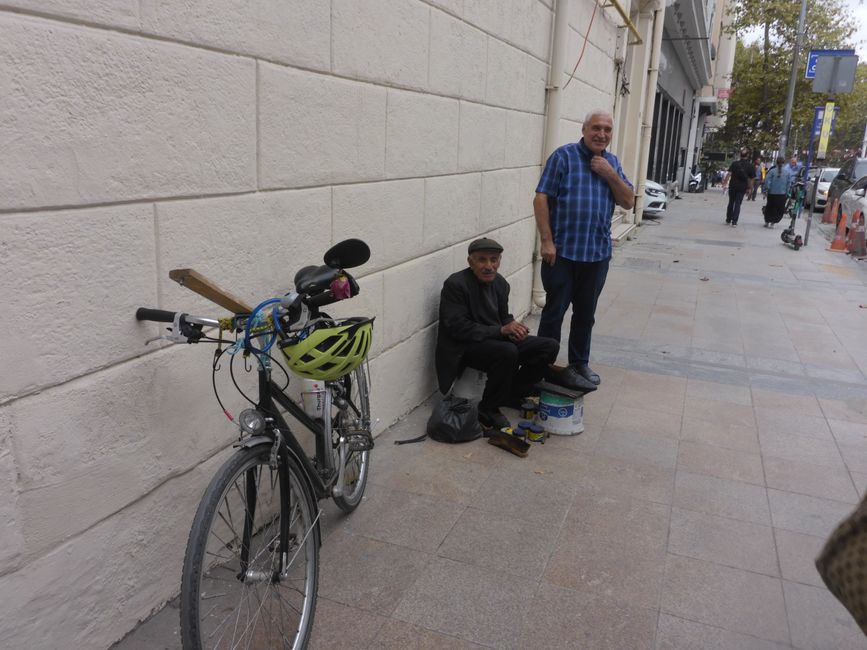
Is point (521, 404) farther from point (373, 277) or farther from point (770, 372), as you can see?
point (770, 372)

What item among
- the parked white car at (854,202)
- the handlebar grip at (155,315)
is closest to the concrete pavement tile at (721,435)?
the handlebar grip at (155,315)

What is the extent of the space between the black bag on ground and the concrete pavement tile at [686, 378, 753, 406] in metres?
1.83

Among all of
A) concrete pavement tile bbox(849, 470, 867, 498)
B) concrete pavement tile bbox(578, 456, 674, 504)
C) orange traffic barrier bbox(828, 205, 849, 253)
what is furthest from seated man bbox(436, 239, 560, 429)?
orange traffic barrier bbox(828, 205, 849, 253)

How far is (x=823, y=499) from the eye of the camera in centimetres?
377

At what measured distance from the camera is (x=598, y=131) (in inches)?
190

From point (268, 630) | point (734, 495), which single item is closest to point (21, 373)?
point (268, 630)

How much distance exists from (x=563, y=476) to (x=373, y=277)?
149 cm

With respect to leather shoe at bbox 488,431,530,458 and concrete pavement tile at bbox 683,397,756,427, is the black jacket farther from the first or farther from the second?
concrete pavement tile at bbox 683,397,756,427

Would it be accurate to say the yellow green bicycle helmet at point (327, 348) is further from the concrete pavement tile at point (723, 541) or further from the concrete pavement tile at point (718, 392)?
the concrete pavement tile at point (718, 392)

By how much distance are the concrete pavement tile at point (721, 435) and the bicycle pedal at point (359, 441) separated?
7.39 ft

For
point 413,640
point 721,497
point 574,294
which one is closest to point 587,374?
point 574,294

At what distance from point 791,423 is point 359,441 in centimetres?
317

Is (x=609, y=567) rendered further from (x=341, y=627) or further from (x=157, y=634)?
(x=157, y=634)

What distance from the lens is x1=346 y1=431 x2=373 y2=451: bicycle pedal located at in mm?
3107
